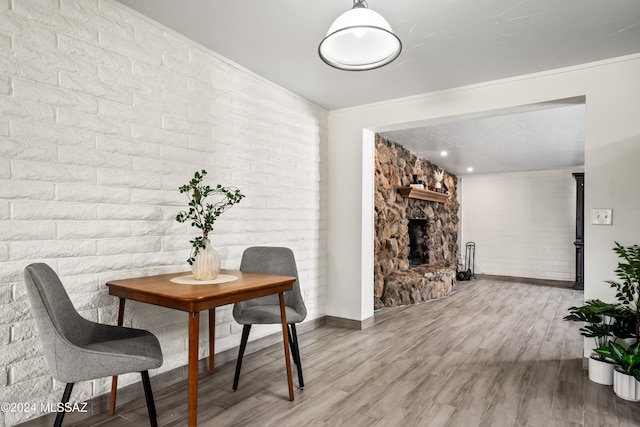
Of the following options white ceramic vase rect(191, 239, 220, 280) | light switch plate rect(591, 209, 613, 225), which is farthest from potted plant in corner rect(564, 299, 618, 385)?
white ceramic vase rect(191, 239, 220, 280)

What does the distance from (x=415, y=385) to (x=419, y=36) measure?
7.86ft

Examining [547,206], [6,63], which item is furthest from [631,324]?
[547,206]

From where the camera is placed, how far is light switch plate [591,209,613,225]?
2.78 meters

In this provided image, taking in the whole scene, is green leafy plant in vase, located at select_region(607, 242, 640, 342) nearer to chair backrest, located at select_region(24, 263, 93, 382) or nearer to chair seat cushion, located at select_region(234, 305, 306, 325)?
chair seat cushion, located at select_region(234, 305, 306, 325)

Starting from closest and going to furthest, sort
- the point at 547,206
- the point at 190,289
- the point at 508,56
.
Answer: the point at 190,289
the point at 508,56
the point at 547,206

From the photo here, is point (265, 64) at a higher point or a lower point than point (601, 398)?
higher

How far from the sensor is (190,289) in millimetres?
1914

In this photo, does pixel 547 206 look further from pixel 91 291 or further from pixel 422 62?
pixel 91 291

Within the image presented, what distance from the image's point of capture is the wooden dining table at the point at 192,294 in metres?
1.71

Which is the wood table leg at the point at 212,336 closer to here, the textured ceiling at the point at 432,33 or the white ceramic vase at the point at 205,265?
the white ceramic vase at the point at 205,265

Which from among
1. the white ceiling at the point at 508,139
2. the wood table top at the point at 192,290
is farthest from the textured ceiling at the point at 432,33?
the wood table top at the point at 192,290

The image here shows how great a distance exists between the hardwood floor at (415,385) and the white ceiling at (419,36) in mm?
2385

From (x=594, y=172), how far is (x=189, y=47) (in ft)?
10.4

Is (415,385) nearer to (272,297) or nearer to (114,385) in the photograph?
(272,297)
